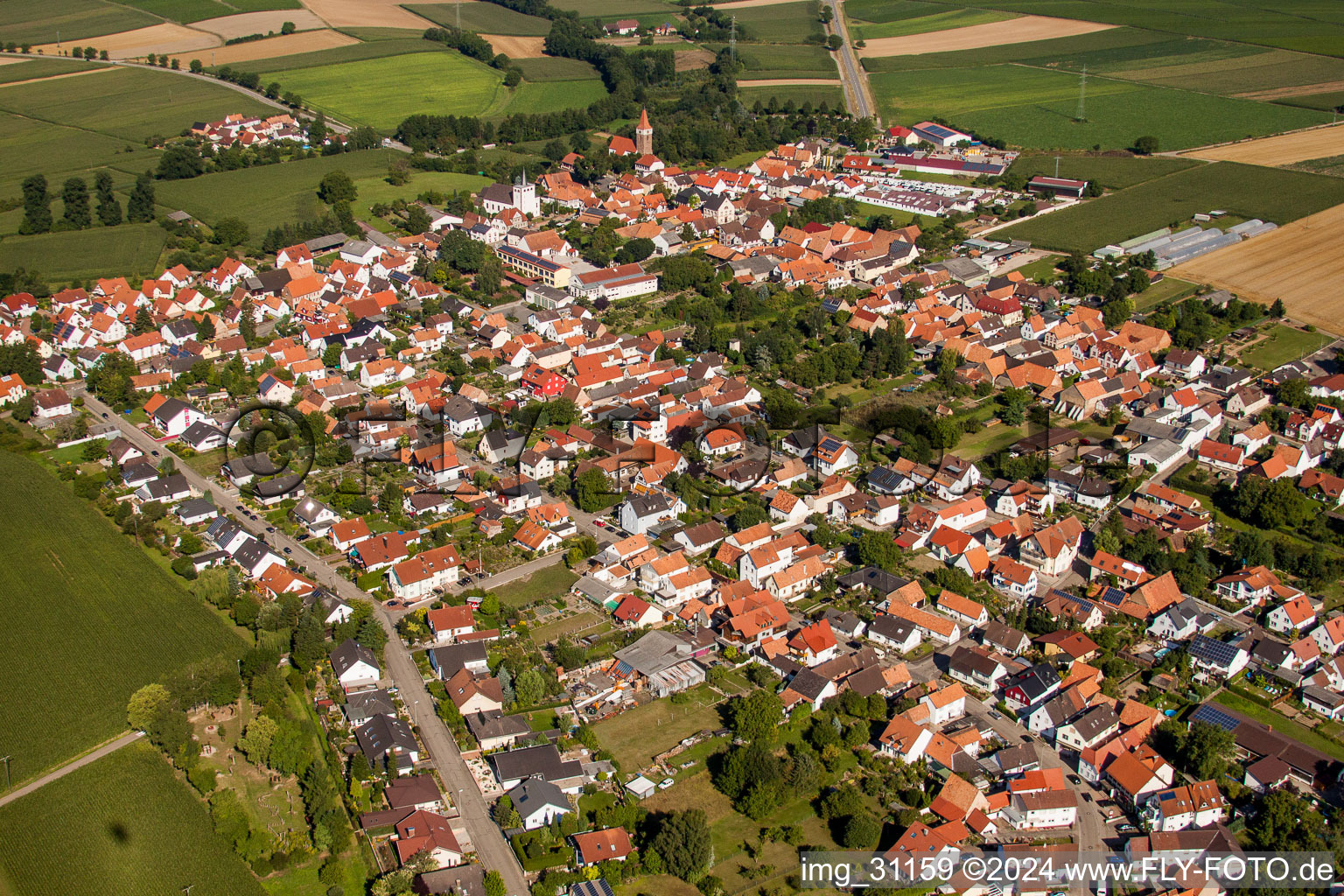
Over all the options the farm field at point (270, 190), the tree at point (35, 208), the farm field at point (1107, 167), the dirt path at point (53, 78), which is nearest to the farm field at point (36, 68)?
the dirt path at point (53, 78)

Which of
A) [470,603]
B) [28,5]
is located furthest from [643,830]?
[28,5]

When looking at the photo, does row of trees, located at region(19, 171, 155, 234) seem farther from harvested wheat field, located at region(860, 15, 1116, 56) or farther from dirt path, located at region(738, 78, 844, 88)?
harvested wheat field, located at region(860, 15, 1116, 56)

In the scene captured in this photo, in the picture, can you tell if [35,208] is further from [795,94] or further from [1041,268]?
[795,94]

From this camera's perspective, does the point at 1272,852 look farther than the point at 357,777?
No

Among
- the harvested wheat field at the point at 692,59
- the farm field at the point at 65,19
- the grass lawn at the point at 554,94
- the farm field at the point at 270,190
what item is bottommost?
the farm field at the point at 270,190

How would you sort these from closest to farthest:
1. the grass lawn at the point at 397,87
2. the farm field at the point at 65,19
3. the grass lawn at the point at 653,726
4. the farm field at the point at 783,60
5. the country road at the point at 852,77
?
the grass lawn at the point at 653,726
the grass lawn at the point at 397,87
the country road at the point at 852,77
the farm field at the point at 783,60
the farm field at the point at 65,19

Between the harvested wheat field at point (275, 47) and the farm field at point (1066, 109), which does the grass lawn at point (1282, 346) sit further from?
the harvested wheat field at point (275, 47)

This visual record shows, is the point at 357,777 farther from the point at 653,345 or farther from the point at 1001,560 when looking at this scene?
the point at 653,345

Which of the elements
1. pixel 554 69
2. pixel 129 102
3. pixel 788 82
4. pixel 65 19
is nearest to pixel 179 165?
pixel 129 102
